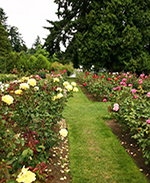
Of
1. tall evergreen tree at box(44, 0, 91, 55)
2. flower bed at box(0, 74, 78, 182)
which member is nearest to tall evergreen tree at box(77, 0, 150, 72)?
tall evergreen tree at box(44, 0, 91, 55)

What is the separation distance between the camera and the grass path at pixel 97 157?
232 cm

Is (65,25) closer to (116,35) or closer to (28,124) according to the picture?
(116,35)

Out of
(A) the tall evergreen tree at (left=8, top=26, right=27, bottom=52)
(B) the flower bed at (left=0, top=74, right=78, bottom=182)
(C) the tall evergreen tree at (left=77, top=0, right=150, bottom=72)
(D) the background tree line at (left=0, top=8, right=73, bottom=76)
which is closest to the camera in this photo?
(B) the flower bed at (left=0, top=74, right=78, bottom=182)

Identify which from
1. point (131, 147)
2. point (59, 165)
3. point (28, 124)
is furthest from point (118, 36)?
point (59, 165)

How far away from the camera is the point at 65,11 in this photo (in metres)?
14.8

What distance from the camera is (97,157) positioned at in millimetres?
2781

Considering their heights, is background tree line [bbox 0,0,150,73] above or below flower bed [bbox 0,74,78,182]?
above

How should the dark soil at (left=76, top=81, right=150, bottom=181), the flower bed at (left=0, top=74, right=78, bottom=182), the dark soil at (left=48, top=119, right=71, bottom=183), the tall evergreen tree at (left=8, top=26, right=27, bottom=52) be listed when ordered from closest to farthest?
the flower bed at (left=0, top=74, right=78, bottom=182) < the dark soil at (left=48, top=119, right=71, bottom=183) < the dark soil at (left=76, top=81, right=150, bottom=181) < the tall evergreen tree at (left=8, top=26, right=27, bottom=52)

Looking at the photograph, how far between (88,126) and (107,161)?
4.73 feet

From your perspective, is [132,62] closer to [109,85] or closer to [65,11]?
[109,85]

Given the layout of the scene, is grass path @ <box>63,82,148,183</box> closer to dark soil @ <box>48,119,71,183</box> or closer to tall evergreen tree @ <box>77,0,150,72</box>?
dark soil @ <box>48,119,71,183</box>

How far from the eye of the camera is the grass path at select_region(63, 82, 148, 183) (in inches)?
91.5

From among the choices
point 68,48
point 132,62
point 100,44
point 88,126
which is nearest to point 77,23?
point 68,48

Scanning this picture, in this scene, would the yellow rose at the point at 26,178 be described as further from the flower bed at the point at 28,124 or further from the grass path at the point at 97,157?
the grass path at the point at 97,157
